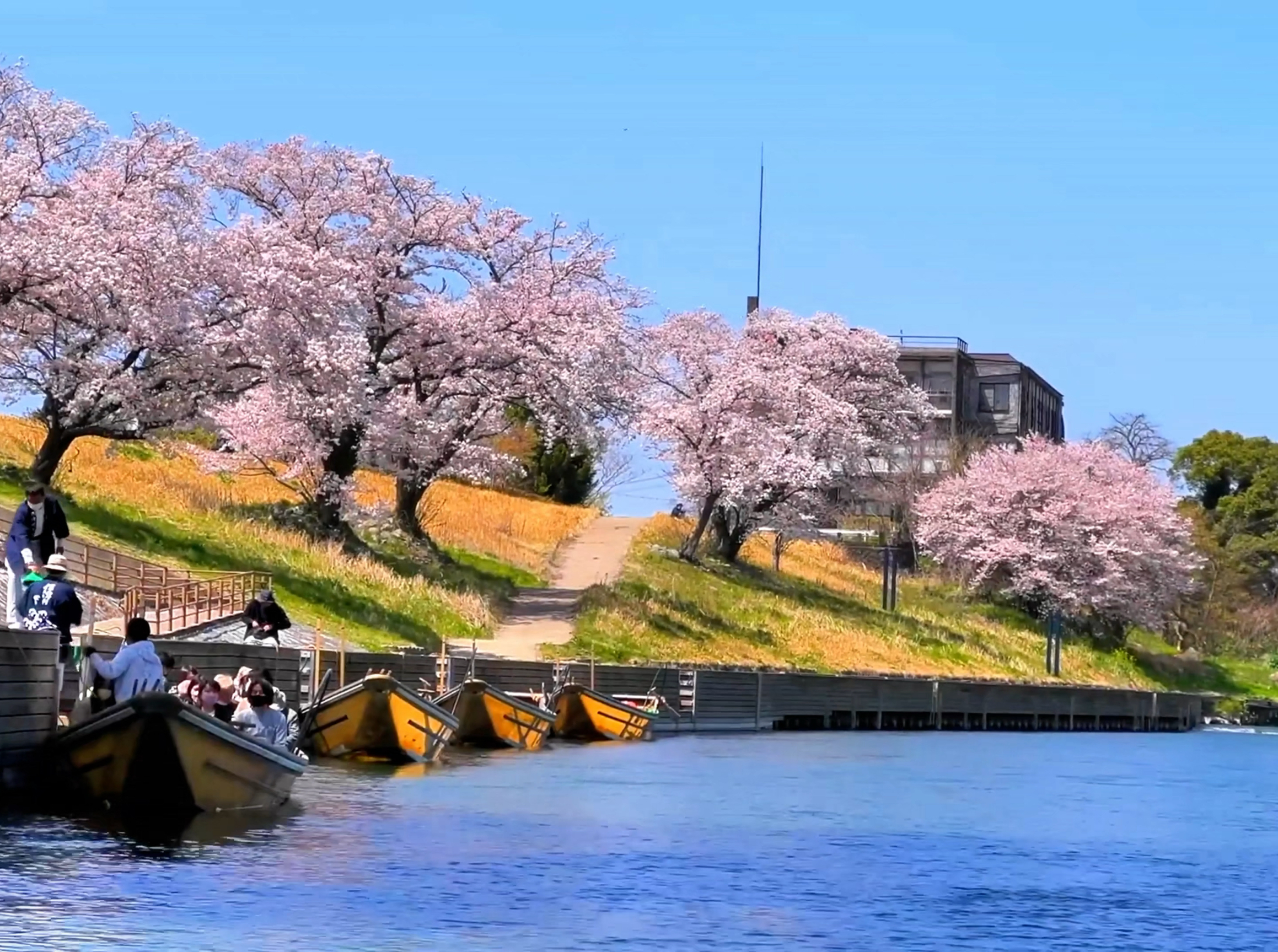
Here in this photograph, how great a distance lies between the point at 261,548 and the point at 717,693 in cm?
1180

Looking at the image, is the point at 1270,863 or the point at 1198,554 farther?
the point at 1198,554

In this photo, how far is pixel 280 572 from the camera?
161 feet

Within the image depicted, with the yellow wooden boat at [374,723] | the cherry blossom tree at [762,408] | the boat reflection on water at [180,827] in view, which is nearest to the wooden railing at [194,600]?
the yellow wooden boat at [374,723]

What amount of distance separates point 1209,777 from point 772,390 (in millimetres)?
31493

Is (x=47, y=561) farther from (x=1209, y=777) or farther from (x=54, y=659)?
(x=1209, y=777)

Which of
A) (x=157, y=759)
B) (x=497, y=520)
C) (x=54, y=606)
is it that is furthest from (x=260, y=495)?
(x=157, y=759)

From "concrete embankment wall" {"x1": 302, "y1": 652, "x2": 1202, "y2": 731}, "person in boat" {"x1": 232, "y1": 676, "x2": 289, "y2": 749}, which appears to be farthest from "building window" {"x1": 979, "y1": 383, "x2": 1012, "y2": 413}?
"person in boat" {"x1": 232, "y1": 676, "x2": 289, "y2": 749}

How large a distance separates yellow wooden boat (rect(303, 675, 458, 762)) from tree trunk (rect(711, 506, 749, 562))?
4097 cm

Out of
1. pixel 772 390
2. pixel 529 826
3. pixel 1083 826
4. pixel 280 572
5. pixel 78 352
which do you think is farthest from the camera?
pixel 772 390

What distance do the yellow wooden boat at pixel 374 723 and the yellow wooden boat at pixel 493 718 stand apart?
4719mm

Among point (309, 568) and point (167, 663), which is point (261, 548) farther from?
point (167, 663)

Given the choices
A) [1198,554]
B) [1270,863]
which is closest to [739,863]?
[1270,863]

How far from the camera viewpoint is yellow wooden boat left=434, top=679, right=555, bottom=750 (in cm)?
4062

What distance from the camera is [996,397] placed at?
11794 cm
